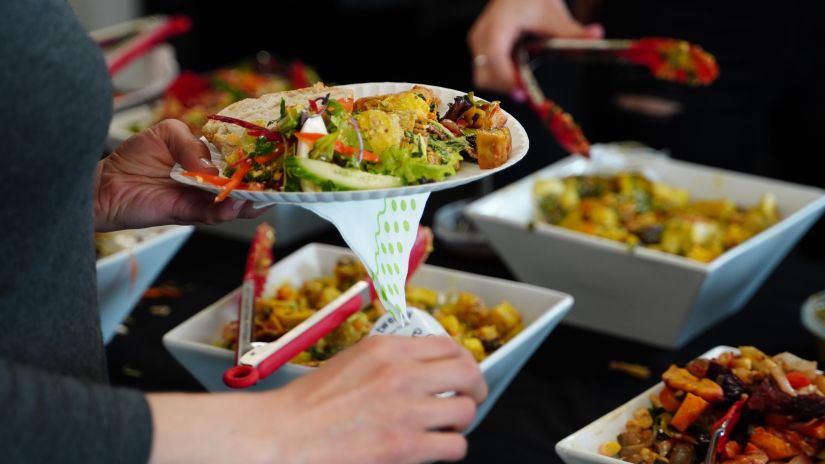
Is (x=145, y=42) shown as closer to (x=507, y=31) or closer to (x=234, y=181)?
(x=507, y=31)

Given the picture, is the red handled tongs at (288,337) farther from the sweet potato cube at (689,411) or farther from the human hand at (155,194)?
the sweet potato cube at (689,411)

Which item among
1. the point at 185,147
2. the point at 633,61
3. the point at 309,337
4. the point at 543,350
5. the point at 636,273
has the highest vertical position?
the point at 185,147

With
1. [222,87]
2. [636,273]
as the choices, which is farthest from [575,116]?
[636,273]

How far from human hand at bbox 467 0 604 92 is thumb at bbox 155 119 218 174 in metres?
1.18

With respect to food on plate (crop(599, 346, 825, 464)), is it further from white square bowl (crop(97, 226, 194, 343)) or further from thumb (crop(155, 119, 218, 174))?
white square bowl (crop(97, 226, 194, 343))

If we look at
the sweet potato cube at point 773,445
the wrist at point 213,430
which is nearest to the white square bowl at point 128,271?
the wrist at point 213,430

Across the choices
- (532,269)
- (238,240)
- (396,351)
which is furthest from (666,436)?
(238,240)

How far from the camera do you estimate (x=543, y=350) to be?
67.9 inches

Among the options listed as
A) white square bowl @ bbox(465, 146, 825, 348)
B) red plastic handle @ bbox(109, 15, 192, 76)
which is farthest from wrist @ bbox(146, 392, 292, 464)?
red plastic handle @ bbox(109, 15, 192, 76)

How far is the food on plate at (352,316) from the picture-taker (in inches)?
57.5

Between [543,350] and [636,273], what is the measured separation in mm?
220

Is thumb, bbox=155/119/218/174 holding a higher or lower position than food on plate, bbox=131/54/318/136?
higher

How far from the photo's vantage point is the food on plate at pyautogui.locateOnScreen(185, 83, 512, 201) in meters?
1.00

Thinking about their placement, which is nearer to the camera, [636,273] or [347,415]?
[347,415]
